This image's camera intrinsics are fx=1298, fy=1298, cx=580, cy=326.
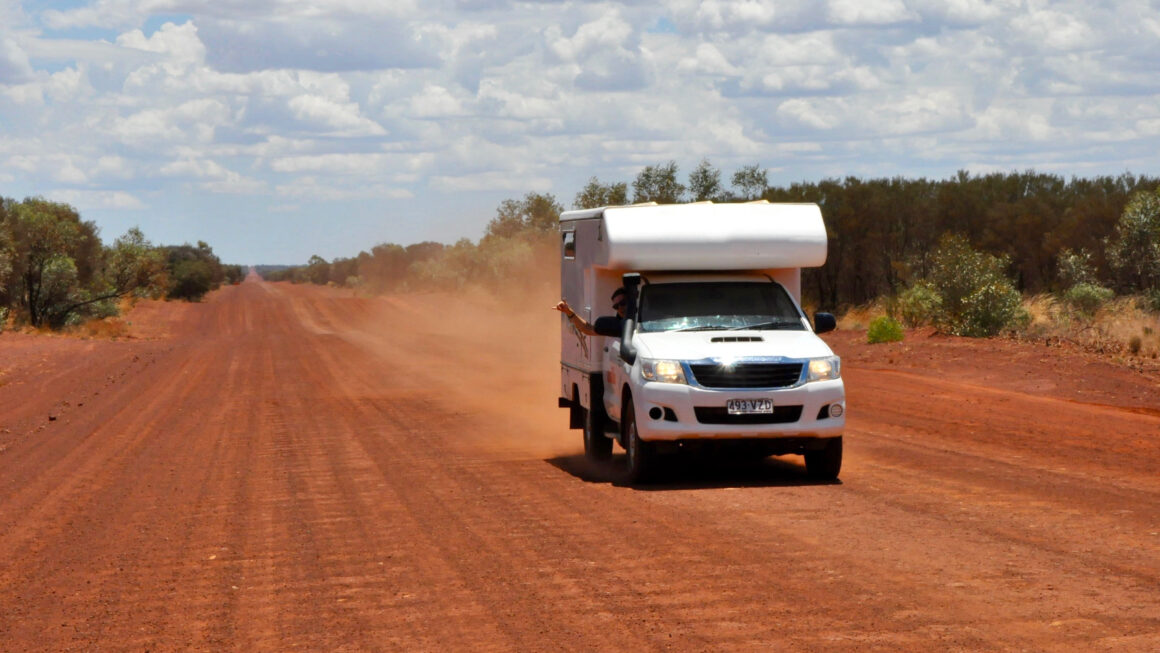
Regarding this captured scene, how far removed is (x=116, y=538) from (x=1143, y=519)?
7.75m

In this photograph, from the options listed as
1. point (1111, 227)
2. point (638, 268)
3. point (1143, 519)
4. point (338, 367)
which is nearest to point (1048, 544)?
point (1143, 519)

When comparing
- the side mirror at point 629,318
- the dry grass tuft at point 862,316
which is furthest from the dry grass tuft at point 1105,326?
the side mirror at point 629,318

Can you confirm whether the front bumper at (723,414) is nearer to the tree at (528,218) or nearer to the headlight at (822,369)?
the headlight at (822,369)

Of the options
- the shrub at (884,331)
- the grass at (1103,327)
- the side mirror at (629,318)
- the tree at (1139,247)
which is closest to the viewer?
the side mirror at (629,318)

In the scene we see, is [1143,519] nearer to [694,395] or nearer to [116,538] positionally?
[694,395]

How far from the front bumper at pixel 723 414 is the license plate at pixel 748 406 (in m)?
0.04

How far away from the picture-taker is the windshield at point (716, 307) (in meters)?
12.5

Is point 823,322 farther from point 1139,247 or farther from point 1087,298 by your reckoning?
point 1139,247

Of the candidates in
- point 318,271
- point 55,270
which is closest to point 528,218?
point 55,270

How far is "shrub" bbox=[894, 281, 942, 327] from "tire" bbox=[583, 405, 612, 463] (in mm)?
18729

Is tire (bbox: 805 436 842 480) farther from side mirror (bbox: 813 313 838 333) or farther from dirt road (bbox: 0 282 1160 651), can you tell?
side mirror (bbox: 813 313 838 333)

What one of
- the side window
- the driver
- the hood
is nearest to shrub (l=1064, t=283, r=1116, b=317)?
the side window

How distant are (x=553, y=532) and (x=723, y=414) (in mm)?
2543

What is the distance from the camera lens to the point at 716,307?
1272cm
